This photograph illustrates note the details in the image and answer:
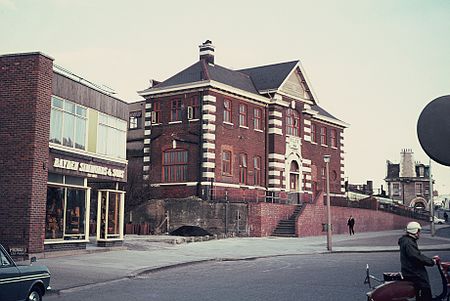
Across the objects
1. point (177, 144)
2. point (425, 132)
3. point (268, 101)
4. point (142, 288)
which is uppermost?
point (268, 101)

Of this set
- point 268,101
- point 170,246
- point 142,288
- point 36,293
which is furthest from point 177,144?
point 36,293

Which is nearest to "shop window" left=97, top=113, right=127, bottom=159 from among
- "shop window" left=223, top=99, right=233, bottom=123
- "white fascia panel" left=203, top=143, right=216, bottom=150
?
"white fascia panel" left=203, top=143, right=216, bottom=150

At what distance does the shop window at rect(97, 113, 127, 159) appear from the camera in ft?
90.5

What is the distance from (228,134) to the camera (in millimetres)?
42781

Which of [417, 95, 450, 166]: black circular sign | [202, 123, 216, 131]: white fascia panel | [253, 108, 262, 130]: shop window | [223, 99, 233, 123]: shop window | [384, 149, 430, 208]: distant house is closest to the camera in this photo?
[417, 95, 450, 166]: black circular sign

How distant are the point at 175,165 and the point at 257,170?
652 centimetres

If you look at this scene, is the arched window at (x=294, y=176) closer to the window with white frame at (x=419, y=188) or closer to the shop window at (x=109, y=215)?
the shop window at (x=109, y=215)

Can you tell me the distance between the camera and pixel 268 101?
150ft

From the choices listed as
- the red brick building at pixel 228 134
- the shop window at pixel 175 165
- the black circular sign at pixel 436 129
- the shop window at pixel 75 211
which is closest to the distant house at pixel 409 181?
the red brick building at pixel 228 134

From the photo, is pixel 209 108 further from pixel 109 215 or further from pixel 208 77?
pixel 109 215

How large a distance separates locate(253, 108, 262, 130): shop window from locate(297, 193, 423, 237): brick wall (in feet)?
23.2

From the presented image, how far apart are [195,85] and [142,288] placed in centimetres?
2742

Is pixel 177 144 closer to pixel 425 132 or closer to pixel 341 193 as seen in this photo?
pixel 341 193

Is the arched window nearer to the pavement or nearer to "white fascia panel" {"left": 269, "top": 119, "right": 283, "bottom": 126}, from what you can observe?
"white fascia panel" {"left": 269, "top": 119, "right": 283, "bottom": 126}
